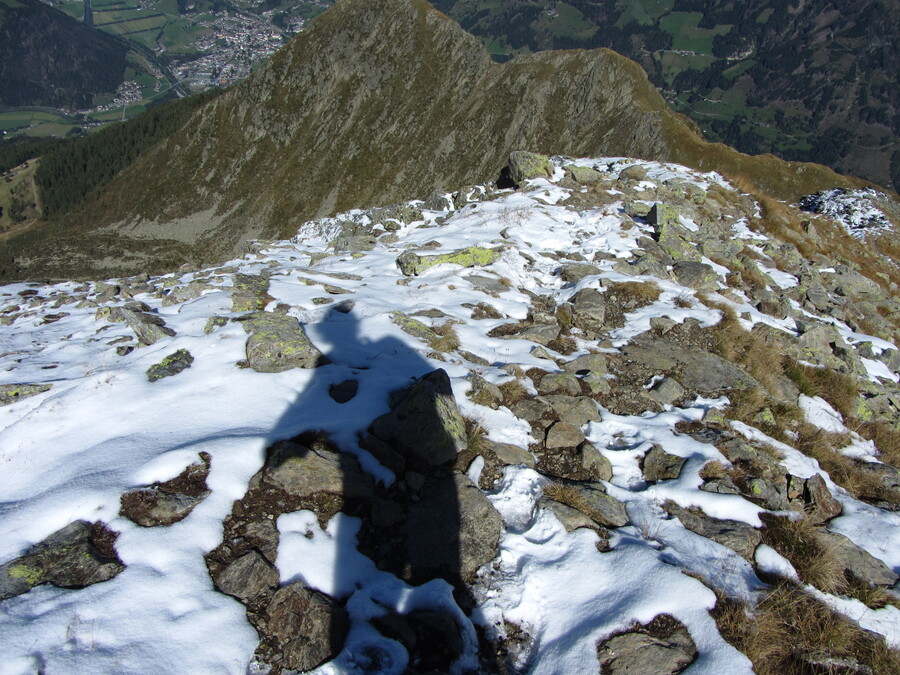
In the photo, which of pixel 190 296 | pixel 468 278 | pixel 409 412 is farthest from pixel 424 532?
pixel 190 296

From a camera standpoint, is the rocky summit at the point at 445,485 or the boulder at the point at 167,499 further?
the boulder at the point at 167,499

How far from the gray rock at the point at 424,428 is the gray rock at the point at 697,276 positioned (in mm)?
9804

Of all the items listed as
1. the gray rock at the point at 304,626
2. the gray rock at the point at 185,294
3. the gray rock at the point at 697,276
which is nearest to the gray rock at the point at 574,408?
the gray rock at the point at 304,626

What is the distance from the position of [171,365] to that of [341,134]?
9685 centimetres

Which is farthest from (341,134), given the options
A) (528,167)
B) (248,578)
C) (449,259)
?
(248,578)

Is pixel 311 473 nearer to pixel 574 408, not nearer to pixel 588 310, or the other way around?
pixel 574 408

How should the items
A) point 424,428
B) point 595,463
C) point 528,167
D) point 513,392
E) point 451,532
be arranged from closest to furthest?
point 451,532 → point 424,428 → point 595,463 → point 513,392 → point 528,167

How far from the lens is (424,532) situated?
516cm

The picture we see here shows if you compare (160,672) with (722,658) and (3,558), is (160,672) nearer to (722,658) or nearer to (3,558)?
(3,558)

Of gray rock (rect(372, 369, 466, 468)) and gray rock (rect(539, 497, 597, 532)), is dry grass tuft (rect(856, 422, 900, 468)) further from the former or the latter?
gray rock (rect(372, 369, 466, 468))

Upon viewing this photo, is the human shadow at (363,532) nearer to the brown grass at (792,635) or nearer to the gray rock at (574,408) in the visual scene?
the gray rock at (574,408)

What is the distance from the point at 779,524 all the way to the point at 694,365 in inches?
165

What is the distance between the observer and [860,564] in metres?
5.22

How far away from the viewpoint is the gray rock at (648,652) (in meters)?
3.87
